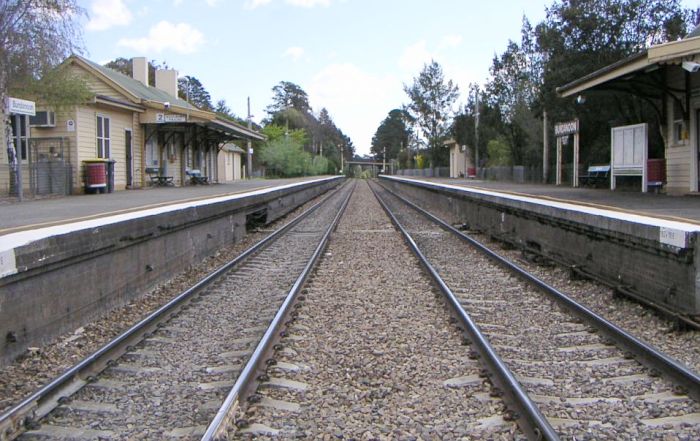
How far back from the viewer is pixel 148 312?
7.67 m

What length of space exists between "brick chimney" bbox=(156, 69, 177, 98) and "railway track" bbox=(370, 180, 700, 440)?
113ft

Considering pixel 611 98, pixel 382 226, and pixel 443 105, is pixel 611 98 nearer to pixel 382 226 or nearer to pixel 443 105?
pixel 382 226

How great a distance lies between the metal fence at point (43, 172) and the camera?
19406 millimetres

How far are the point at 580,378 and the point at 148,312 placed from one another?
478 cm

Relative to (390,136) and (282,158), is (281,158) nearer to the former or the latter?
(282,158)

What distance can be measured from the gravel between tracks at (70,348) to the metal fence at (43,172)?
11.8 m

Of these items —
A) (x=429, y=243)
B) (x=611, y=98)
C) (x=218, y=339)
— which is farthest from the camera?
(x=611, y=98)

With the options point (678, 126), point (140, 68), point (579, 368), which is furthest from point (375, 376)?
point (140, 68)

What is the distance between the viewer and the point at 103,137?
23734 millimetres

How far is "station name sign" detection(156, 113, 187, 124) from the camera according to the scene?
2511cm

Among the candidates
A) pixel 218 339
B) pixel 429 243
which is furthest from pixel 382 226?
pixel 218 339

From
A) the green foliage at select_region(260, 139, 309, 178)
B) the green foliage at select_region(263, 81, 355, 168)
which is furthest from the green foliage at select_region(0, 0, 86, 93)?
the green foliage at select_region(263, 81, 355, 168)

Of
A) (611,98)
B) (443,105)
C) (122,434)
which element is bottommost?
(122,434)

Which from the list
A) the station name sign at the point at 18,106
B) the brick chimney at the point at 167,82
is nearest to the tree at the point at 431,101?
the brick chimney at the point at 167,82
